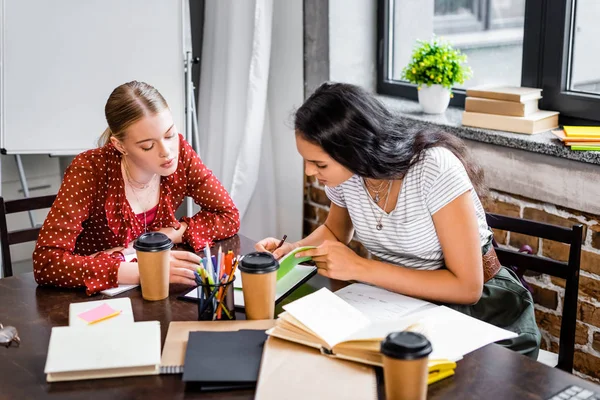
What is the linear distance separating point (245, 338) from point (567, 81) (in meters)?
1.52

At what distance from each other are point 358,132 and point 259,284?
416 millimetres

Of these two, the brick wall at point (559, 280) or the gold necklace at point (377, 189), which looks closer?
the gold necklace at point (377, 189)

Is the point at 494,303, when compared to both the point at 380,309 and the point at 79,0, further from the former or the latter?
the point at 79,0

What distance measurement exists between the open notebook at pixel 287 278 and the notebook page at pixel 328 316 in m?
0.17

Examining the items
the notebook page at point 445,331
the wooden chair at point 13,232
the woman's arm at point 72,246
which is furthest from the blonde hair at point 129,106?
the notebook page at point 445,331

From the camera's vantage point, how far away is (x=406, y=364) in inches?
37.1

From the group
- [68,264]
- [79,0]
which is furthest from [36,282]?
[79,0]

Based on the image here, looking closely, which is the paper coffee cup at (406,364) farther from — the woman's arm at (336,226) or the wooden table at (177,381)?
the woman's arm at (336,226)

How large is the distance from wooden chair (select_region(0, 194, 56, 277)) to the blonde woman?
9.1 inches

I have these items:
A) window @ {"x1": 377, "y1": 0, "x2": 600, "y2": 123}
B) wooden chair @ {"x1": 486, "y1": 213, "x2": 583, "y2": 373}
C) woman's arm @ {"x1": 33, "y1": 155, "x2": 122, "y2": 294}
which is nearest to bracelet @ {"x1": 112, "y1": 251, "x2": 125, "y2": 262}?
woman's arm @ {"x1": 33, "y1": 155, "x2": 122, "y2": 294}

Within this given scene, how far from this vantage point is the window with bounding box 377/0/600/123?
2.18m

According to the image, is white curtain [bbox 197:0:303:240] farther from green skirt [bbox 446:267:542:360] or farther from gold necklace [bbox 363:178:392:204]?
green skirt [bbox 446:267:542:360]

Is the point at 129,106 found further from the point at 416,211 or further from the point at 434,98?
the point at 434,98

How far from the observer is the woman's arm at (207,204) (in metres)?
1.82
